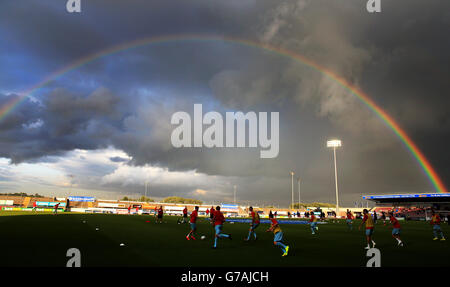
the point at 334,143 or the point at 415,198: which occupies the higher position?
the point at 334,143

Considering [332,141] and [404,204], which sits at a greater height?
[332,141]

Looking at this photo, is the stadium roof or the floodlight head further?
the stadium roof

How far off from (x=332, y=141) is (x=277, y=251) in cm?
7421

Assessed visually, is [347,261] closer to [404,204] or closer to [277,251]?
[277,251]

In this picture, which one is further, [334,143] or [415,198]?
[415,198]

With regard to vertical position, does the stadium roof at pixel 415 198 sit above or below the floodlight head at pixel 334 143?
below

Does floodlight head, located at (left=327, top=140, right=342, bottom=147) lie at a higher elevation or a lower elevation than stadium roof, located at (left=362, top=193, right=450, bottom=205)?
higher
